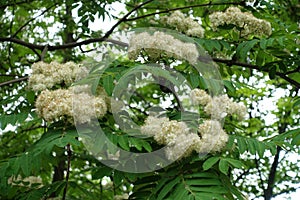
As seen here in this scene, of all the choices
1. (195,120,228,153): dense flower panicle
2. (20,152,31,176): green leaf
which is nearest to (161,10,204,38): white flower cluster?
(195,120,228,153): dense flower panicle

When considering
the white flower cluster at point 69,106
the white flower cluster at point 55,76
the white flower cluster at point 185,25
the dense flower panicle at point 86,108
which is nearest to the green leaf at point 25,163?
the white flower cluster at point 69,106

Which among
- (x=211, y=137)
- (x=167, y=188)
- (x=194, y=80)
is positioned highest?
(x=194, y=80)

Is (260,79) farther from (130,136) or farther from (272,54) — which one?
(130,136)

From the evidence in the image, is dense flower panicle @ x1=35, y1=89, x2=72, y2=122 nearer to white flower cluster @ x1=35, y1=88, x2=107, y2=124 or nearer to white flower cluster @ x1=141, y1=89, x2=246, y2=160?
white flower cluster @ x1=35, y1=88, x2=107, y2=124

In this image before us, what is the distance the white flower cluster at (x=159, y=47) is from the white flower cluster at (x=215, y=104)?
0.93ft

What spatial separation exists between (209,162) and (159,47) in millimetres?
881

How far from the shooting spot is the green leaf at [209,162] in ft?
8.60

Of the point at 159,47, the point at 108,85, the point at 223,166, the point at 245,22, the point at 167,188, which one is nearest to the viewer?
the point at 223,166

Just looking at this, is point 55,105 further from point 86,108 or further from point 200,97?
point 200,97

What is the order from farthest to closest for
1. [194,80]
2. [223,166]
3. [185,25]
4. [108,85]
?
[185,25], [194,80], [108,85], [223,166]

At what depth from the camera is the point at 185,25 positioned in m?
4.27

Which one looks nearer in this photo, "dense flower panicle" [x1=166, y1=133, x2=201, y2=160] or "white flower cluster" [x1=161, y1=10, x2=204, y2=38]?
"dense flower panicle" [x1=166, y1=133, x2=201, y2=160]

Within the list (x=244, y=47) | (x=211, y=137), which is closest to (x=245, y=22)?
(x=244, y=47)

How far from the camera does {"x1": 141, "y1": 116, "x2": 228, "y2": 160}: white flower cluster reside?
2719 millimetres
